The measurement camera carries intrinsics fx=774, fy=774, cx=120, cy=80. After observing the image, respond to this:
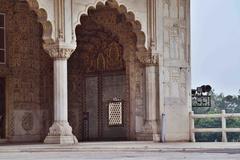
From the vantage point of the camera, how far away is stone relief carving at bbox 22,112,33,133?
24.2 meters

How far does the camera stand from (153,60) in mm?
23500

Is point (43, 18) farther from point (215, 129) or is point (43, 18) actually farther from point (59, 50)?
point (215, 129)

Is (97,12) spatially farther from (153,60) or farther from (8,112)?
(8,112)

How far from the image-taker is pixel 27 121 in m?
24.3

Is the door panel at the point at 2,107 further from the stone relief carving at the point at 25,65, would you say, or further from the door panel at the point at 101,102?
the door panel at the point at 101,102

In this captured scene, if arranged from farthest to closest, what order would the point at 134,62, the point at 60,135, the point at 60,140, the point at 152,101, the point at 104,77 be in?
the point at 104,77 < the point at 134,62 < the point at 152,101 < the point at 60,135 < the point at 60,140

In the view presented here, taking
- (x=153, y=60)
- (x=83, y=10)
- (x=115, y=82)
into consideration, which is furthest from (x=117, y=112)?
(x=83, y=10)

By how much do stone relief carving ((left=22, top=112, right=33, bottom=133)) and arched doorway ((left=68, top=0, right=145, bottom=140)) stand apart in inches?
76.1

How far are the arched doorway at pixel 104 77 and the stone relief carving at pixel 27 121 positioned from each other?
1934 mm

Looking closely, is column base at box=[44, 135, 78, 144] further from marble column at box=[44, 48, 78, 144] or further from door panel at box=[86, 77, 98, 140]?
door panel at box=[86, 77, 98, 140]

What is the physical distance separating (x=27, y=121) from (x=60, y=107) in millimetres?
3629

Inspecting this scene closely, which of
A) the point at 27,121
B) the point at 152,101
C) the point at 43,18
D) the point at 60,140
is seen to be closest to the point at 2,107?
the point at 27,121

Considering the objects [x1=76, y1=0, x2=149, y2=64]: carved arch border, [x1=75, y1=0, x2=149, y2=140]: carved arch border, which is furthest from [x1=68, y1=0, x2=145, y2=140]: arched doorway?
[x1=76, y1=0, x2=149, y2=64]: carved arch border

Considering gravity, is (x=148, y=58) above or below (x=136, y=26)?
below
